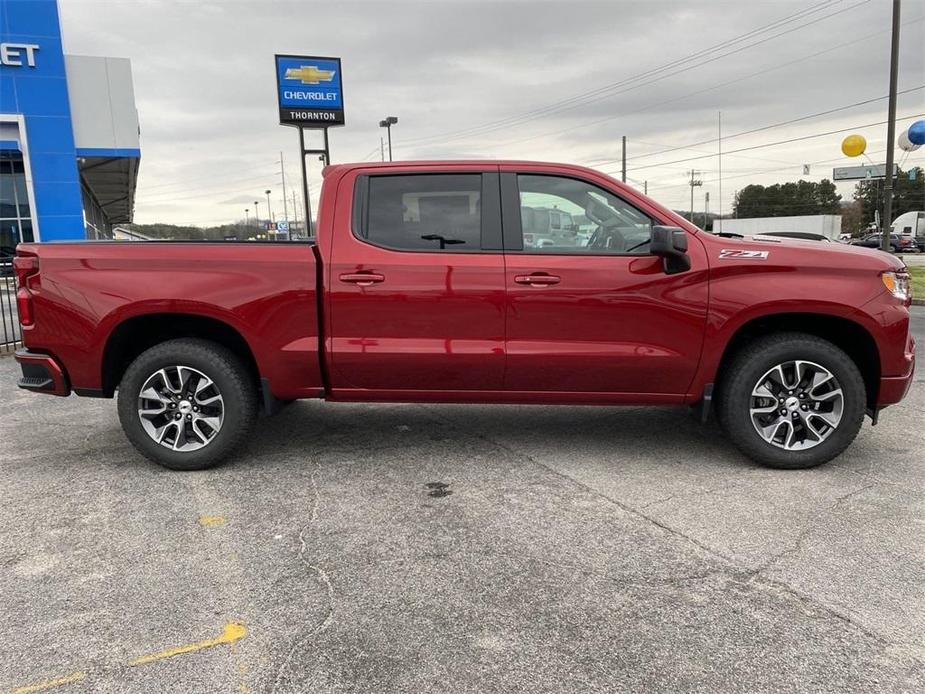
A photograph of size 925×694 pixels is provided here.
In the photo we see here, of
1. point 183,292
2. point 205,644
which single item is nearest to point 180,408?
point 183,292

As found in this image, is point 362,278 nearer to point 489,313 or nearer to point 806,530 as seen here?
point 489,313

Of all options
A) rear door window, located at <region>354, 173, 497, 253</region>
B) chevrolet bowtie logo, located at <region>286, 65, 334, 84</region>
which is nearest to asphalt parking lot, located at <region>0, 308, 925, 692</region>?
rear door window, located at <region>354, 173, 497, 253</region>

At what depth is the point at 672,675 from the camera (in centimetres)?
229

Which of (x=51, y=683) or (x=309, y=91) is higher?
(x=309, y=91)

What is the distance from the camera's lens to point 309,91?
2523 centimetres

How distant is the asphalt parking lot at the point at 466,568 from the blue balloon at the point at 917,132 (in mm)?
19145

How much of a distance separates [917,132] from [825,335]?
19.9 m

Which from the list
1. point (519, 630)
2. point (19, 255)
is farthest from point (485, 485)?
point (19, 255)

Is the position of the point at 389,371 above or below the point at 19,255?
below

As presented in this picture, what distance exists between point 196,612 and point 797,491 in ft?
10.7

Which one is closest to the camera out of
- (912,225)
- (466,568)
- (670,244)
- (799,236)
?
(466,568)

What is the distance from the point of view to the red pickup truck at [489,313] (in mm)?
4074

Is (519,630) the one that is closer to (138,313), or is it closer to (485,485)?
(485,485)

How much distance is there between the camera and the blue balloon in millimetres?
19594
